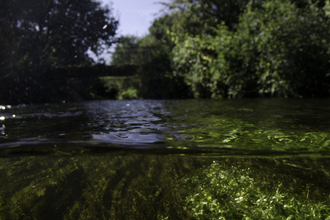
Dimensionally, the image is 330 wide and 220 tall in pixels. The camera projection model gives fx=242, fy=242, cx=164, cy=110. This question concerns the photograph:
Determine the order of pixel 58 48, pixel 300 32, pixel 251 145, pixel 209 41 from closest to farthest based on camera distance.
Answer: pixel 251 145, pixel 300 32, pixel 209 41, pixel 58 48

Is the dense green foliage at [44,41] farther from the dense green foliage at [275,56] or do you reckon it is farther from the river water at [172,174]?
the river water at [172,174]

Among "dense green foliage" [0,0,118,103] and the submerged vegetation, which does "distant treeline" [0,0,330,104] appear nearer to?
"dense green foliage" [0,0,118,103]

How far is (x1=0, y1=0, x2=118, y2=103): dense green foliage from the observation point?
15984 millimetres

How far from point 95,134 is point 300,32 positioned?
9.24 meters

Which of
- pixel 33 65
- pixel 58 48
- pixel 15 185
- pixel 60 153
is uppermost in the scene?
pixel 58 48

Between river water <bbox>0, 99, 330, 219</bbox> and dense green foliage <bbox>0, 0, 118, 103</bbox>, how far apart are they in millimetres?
14886

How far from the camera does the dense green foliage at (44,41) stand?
16.0 m

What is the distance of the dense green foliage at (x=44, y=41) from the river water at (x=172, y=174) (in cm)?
1489

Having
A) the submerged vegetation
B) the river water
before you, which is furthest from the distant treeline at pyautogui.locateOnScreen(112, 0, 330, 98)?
the submerged vegetation

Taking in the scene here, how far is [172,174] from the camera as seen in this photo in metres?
2.90

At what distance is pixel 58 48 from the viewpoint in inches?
810

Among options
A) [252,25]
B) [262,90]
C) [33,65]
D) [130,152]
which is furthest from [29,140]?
[33,65]

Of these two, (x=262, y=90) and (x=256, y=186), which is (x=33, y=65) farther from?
(x=256, y=186)

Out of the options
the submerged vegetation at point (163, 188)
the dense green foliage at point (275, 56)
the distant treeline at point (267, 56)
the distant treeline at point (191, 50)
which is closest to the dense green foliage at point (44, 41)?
the distant treeline at point (191, 50)
